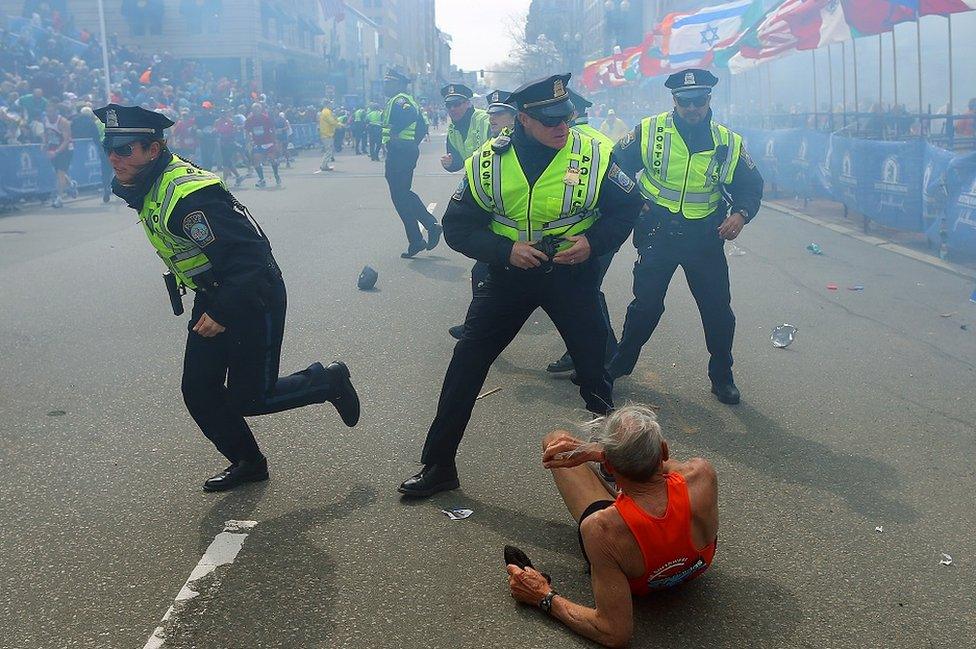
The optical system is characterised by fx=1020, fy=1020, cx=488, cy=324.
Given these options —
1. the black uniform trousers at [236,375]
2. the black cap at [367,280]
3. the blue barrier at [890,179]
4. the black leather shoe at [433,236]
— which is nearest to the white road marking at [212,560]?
the black uniform trousers at [236,375]

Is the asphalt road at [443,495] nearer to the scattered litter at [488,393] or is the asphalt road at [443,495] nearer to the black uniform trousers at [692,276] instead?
the scattered litter at [488,393]

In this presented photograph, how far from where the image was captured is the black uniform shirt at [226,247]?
13.6 feet

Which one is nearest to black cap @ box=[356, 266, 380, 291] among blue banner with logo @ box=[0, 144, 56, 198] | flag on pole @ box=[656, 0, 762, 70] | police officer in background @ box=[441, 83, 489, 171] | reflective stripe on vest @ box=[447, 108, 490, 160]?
police officer in background @ box=[441, 83, 489, 171]

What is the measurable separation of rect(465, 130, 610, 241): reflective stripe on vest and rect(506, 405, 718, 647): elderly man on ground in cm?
120

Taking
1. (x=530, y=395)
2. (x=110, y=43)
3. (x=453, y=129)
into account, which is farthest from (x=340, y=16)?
(x=530, y=395)

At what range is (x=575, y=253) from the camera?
4320 millimetres

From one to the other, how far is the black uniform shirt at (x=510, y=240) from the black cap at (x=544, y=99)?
0.14m

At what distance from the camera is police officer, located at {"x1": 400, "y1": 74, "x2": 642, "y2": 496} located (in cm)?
430

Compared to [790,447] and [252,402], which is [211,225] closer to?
[252,402]

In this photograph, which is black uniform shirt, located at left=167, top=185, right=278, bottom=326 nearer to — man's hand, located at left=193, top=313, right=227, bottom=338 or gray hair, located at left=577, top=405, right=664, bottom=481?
man's hand, located at left=193, top=313, right=227, bottom=338

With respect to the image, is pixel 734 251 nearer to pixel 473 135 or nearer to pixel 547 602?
pixel 473 135

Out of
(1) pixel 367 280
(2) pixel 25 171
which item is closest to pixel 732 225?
(1) pixel 367 280

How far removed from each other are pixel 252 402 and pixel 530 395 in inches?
86.6

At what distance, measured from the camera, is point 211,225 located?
13.7ft
